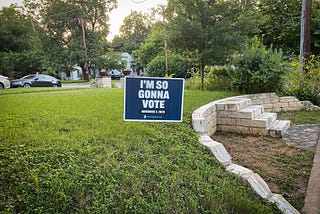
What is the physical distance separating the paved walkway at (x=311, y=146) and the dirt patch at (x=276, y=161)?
53 millimetres

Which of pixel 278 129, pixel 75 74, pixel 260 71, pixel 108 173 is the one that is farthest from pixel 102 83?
pixel 108 173

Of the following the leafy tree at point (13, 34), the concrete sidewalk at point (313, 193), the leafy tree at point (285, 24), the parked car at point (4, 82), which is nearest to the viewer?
the leafy tree at point (13, 34)

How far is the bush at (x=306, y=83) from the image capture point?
729 cm

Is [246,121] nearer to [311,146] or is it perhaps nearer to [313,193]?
[311,146]

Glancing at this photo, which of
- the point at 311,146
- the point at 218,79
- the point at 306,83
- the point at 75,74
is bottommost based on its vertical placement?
the point at 311,146

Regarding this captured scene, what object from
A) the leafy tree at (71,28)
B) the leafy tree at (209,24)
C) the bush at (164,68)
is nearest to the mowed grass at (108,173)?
the leafy tree at (71,28)

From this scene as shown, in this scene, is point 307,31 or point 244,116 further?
Result: point 307,31

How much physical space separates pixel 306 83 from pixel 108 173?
778 cm

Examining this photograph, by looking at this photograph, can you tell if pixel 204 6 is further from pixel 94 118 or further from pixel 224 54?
pixel 94 118

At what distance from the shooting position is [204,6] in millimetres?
7480

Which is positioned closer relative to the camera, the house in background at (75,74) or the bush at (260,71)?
the bush at (260,71)

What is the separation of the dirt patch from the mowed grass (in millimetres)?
583

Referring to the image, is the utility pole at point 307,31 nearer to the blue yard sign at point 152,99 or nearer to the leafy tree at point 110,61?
the blue yard sign at point 152,99

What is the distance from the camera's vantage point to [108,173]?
1900 mm
